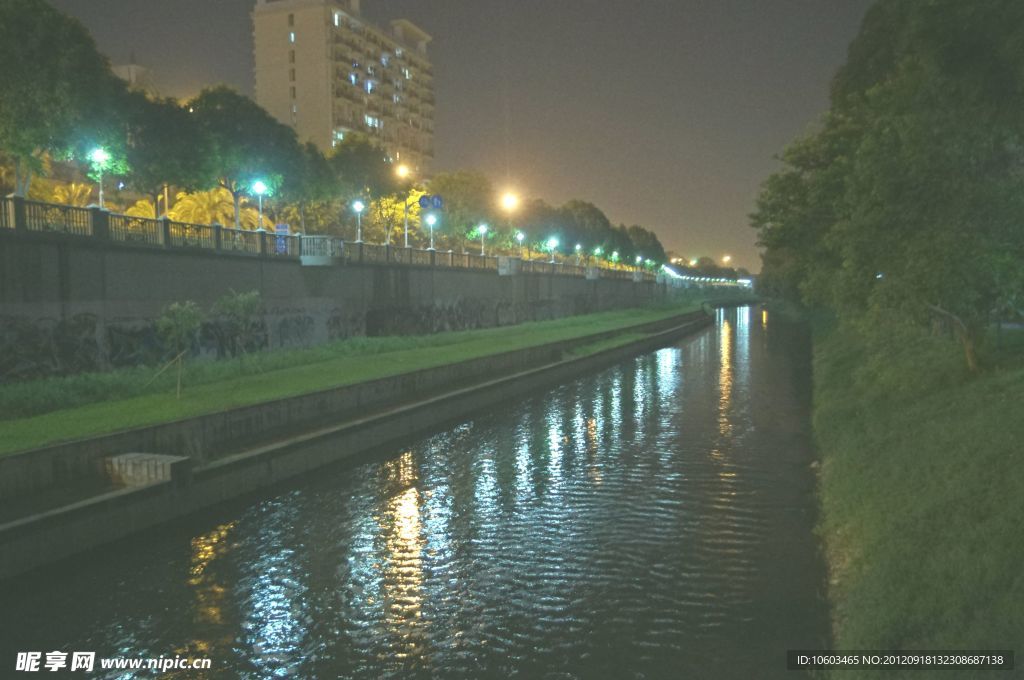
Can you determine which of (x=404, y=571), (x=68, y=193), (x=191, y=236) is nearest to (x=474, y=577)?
(x=404, y=571)

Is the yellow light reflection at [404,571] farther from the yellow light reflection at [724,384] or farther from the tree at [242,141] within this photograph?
the tree at [242,141]

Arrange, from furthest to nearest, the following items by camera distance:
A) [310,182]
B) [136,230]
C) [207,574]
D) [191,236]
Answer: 1. [310,182]
2. [191,236]
3. [136,230]
4. [207,574]

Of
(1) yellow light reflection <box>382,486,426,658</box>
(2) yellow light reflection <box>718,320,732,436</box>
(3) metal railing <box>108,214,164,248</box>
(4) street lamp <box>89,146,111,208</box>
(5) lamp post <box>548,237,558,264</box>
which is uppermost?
(5) lamp post <box>548,237,558,264</box>

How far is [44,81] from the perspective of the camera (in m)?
26.0

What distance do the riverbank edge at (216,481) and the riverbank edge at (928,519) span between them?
10453 mm

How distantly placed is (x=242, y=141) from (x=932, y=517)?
38.7 meters

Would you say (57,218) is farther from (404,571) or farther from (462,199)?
(462,199)

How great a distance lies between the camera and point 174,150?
35.7m

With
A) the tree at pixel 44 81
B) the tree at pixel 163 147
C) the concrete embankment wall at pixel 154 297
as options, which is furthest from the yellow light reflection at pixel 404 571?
the tree at pixel 163 147

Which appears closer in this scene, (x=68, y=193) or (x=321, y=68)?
(x=68, y=193)

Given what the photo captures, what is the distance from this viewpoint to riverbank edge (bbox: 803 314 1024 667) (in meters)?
7.50

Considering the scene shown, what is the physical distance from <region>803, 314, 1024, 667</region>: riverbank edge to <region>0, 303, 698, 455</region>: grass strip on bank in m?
12.3

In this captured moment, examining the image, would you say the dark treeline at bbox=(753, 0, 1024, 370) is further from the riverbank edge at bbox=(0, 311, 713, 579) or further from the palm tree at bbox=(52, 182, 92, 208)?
the palm tree at bbox=(52, 182, 92, 208)

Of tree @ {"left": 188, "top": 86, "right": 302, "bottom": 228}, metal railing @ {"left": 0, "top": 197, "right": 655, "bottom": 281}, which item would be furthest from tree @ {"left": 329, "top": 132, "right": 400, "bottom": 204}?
tree @ {"left": 188, "top": 86, "right": 302, "bottom": 228}
